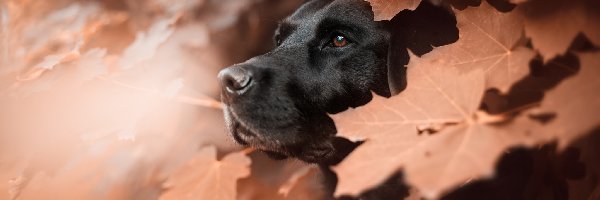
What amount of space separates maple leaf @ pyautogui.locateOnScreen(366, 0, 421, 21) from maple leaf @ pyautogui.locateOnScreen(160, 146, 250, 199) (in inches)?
16.1

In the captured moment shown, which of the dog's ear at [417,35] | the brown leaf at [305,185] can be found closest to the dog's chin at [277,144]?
the brown leaf at [305,185]

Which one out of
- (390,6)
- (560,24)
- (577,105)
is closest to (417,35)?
(390,6)

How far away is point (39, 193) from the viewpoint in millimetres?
1190

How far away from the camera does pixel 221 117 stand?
1.34 metres

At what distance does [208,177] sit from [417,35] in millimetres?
525

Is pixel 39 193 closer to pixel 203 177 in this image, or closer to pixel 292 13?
pixel 203 177

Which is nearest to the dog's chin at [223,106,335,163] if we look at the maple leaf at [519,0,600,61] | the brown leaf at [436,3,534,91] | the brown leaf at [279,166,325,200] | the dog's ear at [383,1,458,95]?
the brown leaf at [279,166,325,200]

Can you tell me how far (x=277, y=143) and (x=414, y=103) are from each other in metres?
0.55

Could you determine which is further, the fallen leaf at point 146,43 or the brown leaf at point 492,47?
the fallen leaf at point 146,43

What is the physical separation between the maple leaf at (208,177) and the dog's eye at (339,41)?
0.40 metres

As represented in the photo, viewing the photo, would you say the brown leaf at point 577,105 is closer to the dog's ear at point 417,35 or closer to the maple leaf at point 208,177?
the dog's ear at point 417,35

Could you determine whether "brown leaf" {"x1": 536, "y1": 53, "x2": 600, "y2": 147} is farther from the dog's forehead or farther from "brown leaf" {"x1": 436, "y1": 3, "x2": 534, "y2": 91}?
the dog's forehead

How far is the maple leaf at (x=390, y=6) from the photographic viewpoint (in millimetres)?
842

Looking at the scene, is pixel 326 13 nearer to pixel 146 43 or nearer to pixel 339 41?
pixel 339 41
